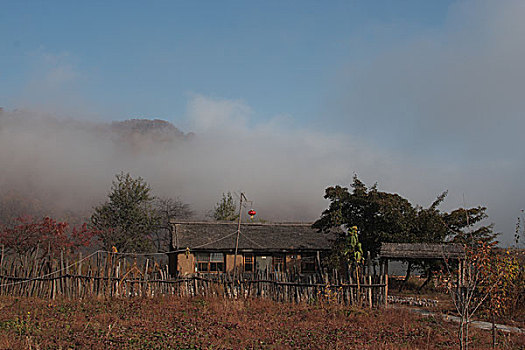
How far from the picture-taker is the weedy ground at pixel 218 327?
917 centimetres

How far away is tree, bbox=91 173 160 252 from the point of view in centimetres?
3541

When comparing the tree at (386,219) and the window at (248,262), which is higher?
the tree at (386,219)

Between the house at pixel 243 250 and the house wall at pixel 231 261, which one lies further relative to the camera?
the house wall at pixel 231 261

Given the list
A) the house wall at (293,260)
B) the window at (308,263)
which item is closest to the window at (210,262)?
the house wall at (293,260)

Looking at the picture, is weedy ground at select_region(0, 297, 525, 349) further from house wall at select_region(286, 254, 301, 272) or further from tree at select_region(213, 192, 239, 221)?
tree at select_region(213, 192, 239, 221)

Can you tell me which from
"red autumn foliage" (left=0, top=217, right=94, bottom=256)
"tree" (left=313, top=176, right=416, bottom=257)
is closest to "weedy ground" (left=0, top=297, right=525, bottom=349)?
"tree" (left=313, top=176, right=416, bottom=257)

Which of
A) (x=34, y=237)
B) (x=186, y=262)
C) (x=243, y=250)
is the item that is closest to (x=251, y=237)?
(x=243, y=250)

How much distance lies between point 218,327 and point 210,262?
15572mm

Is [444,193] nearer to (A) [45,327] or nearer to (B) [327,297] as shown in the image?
A: (B) [327,297]

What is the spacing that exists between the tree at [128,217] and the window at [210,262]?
36.0 ft

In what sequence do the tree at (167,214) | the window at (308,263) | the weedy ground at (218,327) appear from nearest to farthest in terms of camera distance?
the weedy ground at (218,327), the window at (308,263), the tree at (167,214)

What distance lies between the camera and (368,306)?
14.3 metres

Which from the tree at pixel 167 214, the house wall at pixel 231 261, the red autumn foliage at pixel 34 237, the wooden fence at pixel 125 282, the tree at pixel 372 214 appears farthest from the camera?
the tree at pixel 167 214

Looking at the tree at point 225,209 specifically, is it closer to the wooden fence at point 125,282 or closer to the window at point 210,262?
the window at point 210,262
